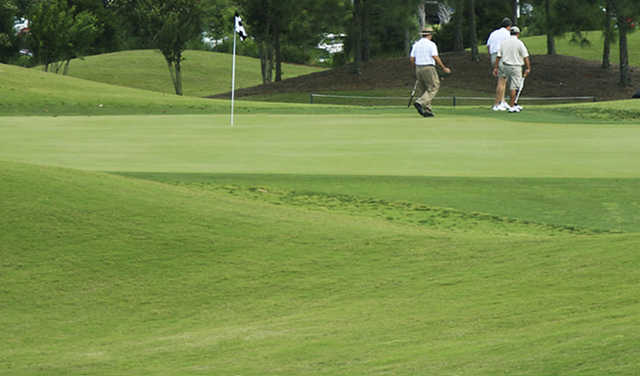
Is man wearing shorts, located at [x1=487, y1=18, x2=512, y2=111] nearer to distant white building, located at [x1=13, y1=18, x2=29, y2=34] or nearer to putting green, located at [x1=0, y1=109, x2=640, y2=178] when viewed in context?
putting green, located at [x1=0, y1=109, x2=640, y2=178]

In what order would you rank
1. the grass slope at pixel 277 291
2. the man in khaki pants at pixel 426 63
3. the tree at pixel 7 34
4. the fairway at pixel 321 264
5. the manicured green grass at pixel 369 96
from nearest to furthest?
the grass slope at pixel 277 291
the fairway at pixel 321 264
the man in khaki pants at pixel 426 63
the manicured green grass at pixel 369 96
the tree at pixel 7 34

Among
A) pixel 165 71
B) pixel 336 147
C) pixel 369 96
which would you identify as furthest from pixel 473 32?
pixel 336 147

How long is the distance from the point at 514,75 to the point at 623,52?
23854 millimetres

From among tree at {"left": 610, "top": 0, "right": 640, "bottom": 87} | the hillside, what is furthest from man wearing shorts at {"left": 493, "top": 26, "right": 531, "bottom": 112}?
the hillside

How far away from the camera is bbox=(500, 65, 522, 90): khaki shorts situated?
2514cm

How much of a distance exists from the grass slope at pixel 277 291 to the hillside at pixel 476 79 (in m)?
41.5

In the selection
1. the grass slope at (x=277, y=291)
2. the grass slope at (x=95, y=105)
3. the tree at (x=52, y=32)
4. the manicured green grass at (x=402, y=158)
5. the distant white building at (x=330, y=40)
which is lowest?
the grass slope at (x=277, y=291)

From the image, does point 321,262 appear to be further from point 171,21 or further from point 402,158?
point 171,21

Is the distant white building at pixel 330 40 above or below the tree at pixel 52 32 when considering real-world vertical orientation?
above

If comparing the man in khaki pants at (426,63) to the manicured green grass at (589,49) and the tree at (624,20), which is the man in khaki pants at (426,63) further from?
the manicured green grass at (589,49)

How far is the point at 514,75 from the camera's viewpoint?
25172 millimetres

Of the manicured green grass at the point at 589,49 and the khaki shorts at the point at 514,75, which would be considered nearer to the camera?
the khaki shorts at the point at 514,75

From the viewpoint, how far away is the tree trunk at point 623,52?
4538cm

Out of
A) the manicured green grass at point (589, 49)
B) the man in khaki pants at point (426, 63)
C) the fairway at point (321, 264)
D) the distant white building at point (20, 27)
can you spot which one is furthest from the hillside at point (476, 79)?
the fairway at point (321, 264)
